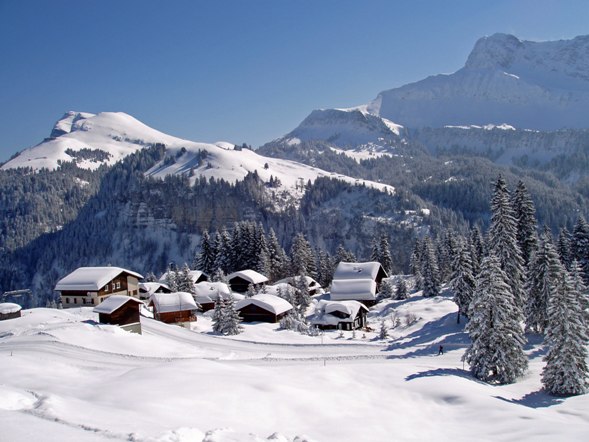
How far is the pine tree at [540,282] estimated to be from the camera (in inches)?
1802

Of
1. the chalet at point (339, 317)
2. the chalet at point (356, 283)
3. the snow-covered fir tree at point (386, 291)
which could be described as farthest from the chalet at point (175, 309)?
the snow-covered fir tree at point (386, 291)

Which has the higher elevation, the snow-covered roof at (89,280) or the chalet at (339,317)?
the snow-covered roof at (89,280)

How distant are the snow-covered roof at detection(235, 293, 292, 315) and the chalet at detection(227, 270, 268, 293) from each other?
18.1 m

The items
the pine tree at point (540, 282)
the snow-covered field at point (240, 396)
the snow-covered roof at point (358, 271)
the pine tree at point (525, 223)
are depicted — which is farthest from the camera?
the snow-covered roof at point (358, 271)

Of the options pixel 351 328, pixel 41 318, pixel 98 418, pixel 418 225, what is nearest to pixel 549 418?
pixel 98 418

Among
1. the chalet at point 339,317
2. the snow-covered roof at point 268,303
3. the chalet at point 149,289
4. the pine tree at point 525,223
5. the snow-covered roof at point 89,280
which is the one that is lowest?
the chalet at point 339,317

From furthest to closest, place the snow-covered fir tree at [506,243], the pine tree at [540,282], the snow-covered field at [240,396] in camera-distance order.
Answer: the snow-covered fir tree at [506,243] < the pine tree at [540,282] < the snow-covered field at [240,396]

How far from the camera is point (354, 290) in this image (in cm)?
7556

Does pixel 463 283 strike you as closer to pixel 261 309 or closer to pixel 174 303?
pixel 261 309

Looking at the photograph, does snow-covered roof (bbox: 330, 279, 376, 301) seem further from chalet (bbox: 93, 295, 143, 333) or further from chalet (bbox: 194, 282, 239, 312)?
chalet (bbox: 93, 295, 143, 333)

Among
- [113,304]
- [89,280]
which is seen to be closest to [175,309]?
[113,304]

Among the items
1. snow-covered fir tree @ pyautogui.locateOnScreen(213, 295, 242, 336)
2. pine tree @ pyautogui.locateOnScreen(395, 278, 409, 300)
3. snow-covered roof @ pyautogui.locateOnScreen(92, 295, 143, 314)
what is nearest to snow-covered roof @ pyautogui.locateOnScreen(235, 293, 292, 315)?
snow-covered fir tree @ pyautogui.locateOnScreen(213, 295, 242, 336)

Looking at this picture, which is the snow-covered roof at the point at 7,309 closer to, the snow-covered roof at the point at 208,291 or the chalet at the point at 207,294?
the chalet at the point at 207,294

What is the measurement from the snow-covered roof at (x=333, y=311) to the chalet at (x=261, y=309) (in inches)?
166
